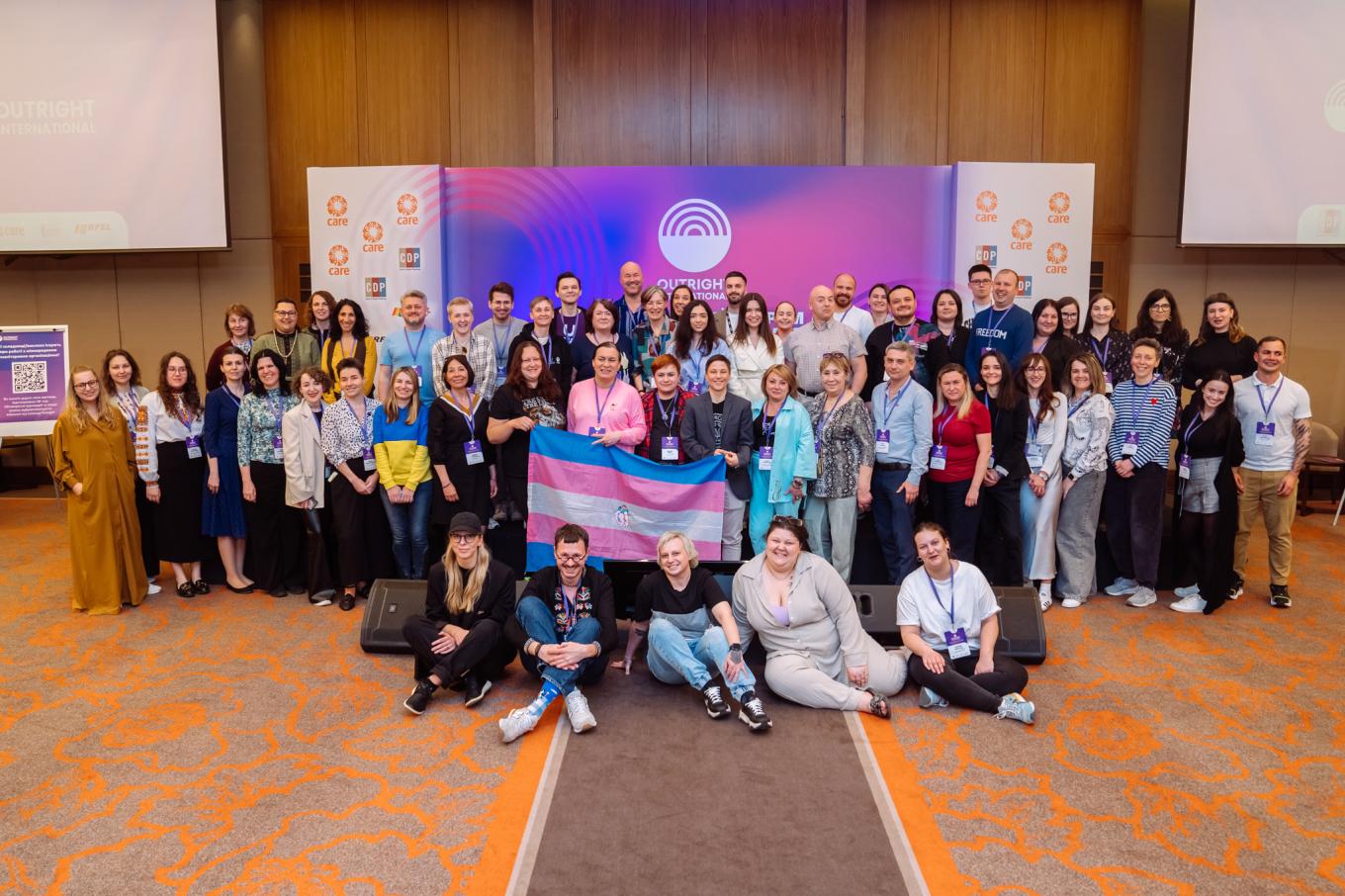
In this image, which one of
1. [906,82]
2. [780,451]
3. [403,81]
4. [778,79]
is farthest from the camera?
[403,81]

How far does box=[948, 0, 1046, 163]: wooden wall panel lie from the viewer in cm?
903

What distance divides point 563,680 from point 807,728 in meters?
1.08

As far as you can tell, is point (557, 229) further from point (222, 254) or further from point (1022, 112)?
point (1022, 112)

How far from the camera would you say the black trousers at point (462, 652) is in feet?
14.3

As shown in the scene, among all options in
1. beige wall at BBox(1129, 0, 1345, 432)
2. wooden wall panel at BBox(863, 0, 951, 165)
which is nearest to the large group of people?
beige wall at BBox(1129, 0, 1345, 432)

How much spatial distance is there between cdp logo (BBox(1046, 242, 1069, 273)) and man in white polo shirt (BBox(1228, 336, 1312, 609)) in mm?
2574

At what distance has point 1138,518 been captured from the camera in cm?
582

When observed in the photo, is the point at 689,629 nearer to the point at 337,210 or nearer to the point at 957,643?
the point at 957,643

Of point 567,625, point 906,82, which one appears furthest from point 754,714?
point 906,82

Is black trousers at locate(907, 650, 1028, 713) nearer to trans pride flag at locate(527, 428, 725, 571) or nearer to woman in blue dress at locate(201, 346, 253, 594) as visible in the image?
trans pride flag at locate(527, 428, 725, 571)

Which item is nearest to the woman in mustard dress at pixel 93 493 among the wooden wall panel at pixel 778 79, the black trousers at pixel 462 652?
the black trousers at pixel 462 652

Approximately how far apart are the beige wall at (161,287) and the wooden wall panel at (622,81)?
306 cm

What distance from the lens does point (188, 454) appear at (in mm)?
5957

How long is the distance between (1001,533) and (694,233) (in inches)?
155
